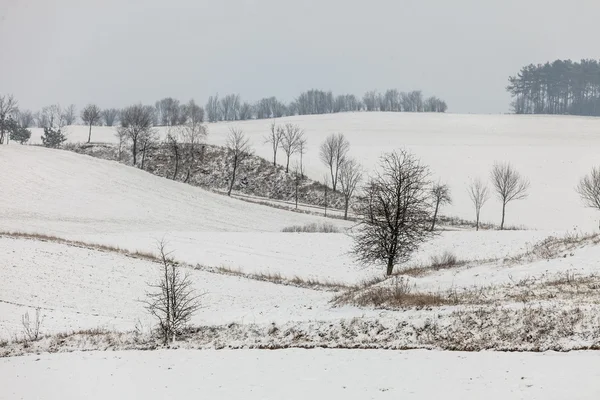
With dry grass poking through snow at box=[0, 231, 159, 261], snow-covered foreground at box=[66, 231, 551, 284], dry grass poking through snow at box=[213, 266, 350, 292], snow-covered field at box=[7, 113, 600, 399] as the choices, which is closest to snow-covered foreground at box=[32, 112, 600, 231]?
snow-covered field at box=[7, 113, 600, 399]

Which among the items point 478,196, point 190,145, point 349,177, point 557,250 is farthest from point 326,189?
point 557,250

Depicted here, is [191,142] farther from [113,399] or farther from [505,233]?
[113,399]

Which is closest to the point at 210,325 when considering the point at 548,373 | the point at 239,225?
the point at 548,373

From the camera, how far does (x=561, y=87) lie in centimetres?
17112

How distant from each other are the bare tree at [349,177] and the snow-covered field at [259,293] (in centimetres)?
1218

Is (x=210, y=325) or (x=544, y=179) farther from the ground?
(x=544, y=179)

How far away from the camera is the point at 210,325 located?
21281 mm

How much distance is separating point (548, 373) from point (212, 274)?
92.8ft

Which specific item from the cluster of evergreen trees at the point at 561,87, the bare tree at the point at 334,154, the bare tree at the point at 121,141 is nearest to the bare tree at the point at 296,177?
the bare tree at the point at 334,154

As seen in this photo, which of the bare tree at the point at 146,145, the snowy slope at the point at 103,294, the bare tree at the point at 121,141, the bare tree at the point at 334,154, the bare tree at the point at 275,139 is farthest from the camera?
the bare tree at the point at 121,141

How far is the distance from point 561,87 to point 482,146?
88.8 m

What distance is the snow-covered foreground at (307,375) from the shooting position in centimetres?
1077

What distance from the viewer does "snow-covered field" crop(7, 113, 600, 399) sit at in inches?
496

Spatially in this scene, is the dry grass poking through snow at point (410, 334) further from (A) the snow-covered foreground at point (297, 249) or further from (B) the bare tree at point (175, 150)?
(B) the bare tree at point (175, 150)
